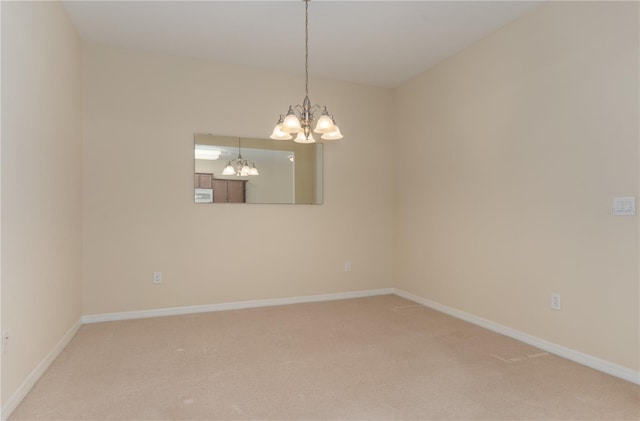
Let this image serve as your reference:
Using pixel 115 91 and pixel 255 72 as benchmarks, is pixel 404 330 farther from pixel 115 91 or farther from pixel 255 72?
pixel 115 91

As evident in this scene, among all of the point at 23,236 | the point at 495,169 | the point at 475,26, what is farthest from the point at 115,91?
the point at 495,169

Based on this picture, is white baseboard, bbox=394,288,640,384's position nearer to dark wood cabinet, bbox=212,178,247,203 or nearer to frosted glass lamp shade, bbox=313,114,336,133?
frosted glass lamp shade, bbox=313,114,336,133

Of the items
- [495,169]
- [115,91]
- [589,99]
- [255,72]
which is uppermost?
[255,72]

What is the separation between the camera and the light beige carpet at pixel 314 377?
1.86 metres

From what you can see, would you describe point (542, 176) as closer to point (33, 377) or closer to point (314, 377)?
point (314, 377)

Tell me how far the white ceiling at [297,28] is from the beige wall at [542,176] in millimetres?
361

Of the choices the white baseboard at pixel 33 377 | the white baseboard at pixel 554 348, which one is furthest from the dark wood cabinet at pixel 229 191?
the white baseboard at pixel 554 348

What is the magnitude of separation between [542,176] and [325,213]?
2.28 metres

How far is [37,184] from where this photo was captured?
219 centimetres

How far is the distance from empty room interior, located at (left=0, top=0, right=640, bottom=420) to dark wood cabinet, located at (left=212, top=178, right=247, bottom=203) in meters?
0.02

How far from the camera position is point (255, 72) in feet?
13.0

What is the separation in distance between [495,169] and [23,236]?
136 inches

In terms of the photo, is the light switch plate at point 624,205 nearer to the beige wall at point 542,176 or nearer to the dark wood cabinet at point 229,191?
the beige wall at point 542,176

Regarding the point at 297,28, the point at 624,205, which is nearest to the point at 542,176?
the point at 624,205
